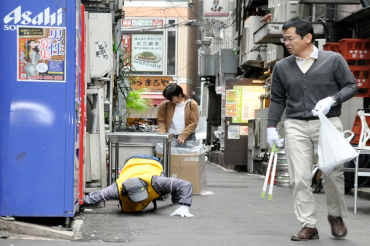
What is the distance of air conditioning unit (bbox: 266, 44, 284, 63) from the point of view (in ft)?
60.1

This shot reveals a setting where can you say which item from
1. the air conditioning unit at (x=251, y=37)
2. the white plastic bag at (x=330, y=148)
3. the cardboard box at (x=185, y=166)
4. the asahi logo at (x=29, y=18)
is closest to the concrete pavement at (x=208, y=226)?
the cardboard box at (x=185, y=166)

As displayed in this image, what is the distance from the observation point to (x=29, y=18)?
5.85 metres

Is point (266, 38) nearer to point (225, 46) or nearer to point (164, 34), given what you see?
point (225, 46)

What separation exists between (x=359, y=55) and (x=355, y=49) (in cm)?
15

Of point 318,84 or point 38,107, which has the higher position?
point 318,84

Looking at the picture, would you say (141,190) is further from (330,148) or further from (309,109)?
(330,148)

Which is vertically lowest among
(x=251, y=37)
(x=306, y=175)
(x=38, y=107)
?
(x=306, y=175)

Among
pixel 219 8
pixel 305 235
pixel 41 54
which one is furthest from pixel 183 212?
pixel 219 8

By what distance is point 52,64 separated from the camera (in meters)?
5.93

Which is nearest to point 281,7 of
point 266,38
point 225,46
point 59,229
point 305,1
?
point 266,38

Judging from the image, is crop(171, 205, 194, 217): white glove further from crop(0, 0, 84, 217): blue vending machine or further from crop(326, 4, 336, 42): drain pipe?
crop(326, 4, 336, 42): drain pipe

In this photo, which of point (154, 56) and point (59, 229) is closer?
point (59, 229)

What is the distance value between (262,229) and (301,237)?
96 centimetres

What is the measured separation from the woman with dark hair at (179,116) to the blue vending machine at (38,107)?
435 centimetres
